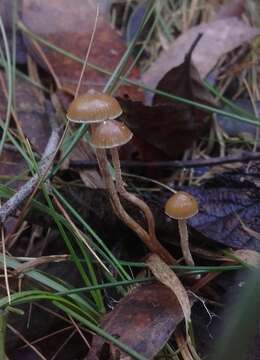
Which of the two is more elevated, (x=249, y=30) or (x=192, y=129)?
(x=249, y=30)

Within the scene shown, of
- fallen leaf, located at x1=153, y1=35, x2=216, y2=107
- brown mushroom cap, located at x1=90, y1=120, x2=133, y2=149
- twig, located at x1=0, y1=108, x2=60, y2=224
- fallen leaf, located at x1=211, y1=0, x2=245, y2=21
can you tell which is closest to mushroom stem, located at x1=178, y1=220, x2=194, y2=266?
brown mushroom cap, located at x1=90, y1=120, x2=133, y2=149

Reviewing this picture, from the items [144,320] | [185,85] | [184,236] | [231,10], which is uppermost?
[231,10]

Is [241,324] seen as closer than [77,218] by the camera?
Yes

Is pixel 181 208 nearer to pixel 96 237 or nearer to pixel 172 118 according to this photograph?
pixel 96 237

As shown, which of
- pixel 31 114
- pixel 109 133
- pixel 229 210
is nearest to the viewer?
pixel 109 133

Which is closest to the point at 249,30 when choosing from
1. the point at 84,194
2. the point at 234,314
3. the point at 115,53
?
the point at 115,53

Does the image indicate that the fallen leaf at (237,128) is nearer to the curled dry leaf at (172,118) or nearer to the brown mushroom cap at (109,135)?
the curled dry leaf at (172,118)

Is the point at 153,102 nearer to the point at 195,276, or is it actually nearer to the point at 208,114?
the point at 208,114

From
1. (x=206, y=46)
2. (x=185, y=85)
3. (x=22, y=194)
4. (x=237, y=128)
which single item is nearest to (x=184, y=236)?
(x=22, y=194)
